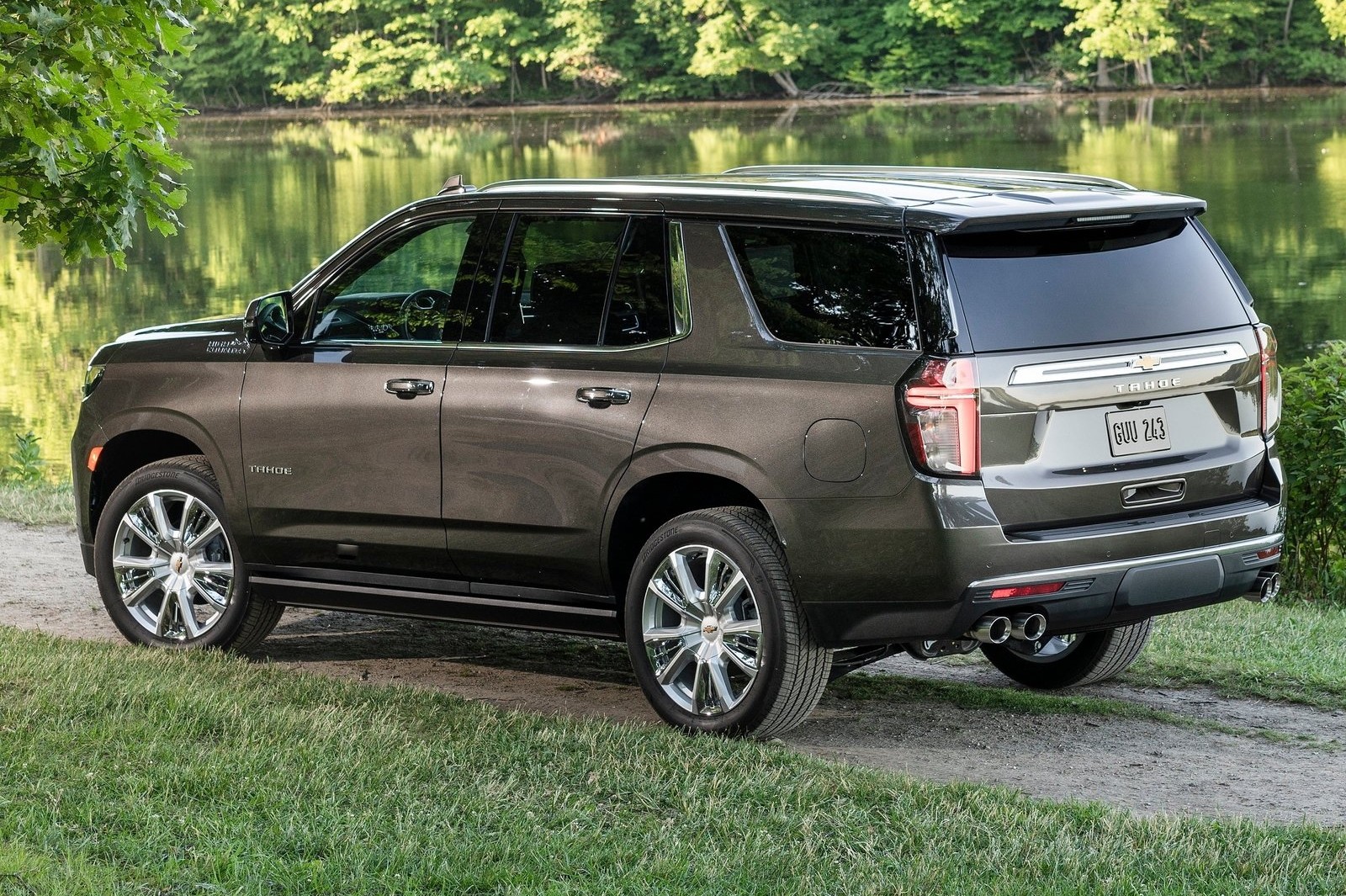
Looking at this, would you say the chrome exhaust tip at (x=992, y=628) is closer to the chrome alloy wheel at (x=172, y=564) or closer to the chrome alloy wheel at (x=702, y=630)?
the chrome alloy wheel at (x=702, y=630)

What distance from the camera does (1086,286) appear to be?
5852 millimetres

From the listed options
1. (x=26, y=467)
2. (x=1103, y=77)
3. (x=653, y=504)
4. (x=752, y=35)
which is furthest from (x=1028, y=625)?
(x=752, y=35)

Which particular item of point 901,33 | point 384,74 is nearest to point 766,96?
point 901,33

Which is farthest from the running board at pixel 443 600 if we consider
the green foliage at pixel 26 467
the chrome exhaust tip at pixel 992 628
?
the green foliage at pixel 26 467

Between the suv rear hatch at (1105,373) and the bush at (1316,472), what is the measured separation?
4.43 metres

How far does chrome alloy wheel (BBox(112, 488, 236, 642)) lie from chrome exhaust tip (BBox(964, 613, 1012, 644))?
3.27 m

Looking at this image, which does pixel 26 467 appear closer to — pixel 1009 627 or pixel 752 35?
pixel 1009 627

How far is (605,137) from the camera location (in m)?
66.9

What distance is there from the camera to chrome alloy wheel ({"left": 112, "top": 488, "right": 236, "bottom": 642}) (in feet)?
24.8

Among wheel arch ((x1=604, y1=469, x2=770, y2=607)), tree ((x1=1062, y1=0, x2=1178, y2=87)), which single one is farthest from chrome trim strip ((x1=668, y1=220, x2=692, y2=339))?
tree ((x1=1062, y1=0, x2=1178, y2=87))

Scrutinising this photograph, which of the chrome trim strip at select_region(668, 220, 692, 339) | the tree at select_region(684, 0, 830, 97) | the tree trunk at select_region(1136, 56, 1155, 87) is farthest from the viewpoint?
the tree at select_region(684, 0, 830, 97)

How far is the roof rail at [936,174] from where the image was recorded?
21.1ft

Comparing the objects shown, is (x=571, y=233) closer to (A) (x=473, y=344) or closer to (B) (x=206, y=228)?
(A) (x=473, y=344)

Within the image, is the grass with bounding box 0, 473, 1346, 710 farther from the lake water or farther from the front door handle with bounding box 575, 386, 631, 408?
the lake water
